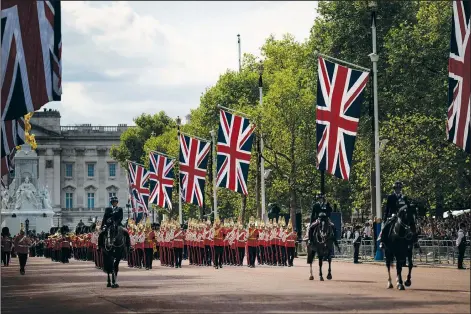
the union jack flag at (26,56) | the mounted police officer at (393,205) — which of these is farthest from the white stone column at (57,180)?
the mounted police officer at (393,205)

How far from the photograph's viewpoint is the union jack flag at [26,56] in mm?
28672

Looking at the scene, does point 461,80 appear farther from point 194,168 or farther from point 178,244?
point 194,168

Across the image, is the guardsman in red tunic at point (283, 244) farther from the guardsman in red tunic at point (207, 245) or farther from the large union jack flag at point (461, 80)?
the large union jack flag at point (461, 80)

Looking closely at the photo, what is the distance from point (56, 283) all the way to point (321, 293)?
13.6 meters

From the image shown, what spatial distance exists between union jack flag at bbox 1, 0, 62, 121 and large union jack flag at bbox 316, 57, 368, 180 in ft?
36.5

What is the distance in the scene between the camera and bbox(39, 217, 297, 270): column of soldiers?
1937 inches

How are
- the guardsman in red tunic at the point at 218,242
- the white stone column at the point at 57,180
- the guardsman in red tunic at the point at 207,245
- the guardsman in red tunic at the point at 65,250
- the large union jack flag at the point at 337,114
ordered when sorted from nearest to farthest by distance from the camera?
1. the large union jack flag at the point at 337,114
2. the guardsman in red tunic at the point at 218,242
3. the guardsman in red tunic at the point at 207,245
4. the guardsman in red tunic at the point at 65,250
5. the white stone column at the point at 57,180

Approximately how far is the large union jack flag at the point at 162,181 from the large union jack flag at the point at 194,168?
5992 mm

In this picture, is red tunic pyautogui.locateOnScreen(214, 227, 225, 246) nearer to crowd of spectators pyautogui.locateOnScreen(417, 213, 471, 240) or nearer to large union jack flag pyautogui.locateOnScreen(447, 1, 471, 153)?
crowd of spectators pyautogui.locateOnScreen(417, 213, 471, 240)

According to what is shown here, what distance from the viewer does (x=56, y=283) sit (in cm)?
3847

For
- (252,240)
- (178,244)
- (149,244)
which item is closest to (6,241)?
(149,244)

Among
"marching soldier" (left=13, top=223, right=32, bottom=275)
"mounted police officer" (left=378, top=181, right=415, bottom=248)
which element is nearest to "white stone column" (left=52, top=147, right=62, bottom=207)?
"marching soldier" (left=13, top=223, right=32, bottom=275)

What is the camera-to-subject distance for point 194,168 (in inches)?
2391

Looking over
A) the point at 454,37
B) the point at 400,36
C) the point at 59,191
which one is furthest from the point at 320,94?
the point at 59,191
